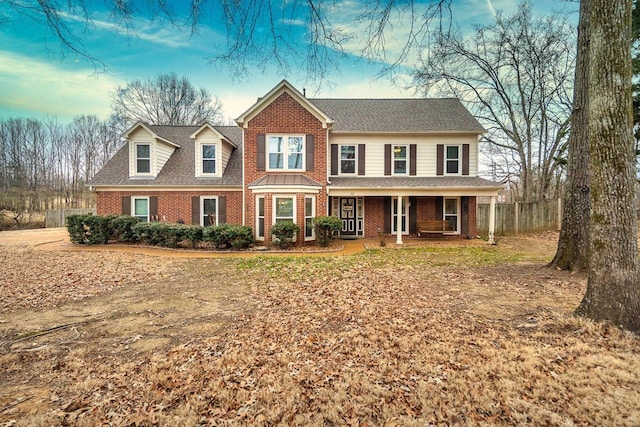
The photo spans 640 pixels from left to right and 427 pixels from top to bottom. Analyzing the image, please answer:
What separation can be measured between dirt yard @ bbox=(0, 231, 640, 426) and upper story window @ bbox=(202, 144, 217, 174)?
29.3ft

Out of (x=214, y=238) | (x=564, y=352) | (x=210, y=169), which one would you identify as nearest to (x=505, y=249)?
(x=564, y=352)

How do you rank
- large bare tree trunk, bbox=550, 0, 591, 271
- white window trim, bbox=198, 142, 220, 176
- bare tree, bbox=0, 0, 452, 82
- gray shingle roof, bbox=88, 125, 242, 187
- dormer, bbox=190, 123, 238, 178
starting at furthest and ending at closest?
white window trim, bbox=198, 142, 220, 176 < dormer, bbox=190, 123, 238, 178 < gray shingle roof, bbox=88, 125, 242, 187 < large bare tree trunk, bbox=550, 0, 591, 271 < bare tree, bbox=0, 0, 452, 82

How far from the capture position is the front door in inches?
615

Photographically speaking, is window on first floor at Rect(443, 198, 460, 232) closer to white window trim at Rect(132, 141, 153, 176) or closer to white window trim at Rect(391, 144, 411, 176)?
white window trim at Rect(391, 144, 411, 176)

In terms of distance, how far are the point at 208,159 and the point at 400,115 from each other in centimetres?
1059

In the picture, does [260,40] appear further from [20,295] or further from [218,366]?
[20,295]

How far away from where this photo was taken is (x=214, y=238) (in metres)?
12.4

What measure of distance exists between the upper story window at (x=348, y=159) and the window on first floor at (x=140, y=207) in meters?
10.2

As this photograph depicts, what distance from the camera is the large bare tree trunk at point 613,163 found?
13.4ft

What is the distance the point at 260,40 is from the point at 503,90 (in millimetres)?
21728

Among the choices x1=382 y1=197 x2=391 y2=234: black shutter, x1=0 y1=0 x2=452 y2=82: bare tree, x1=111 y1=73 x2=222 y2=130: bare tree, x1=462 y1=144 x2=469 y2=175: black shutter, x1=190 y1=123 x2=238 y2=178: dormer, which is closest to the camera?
x1=0 y1=0 x2=452 y2=82: bare tree

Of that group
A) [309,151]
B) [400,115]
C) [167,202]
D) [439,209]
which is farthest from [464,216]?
[167,202]

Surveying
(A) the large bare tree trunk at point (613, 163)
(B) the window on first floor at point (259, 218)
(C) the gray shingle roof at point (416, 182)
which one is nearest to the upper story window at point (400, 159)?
(C) the gray shingle roof at point (416, 182)

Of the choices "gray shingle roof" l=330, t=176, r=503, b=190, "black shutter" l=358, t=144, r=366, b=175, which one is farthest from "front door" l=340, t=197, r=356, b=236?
"black shutter" l=358, t=144, r=366, b=175
